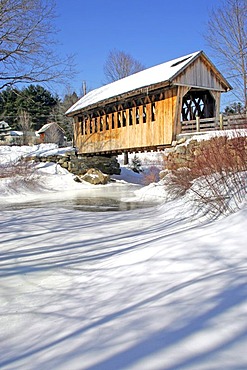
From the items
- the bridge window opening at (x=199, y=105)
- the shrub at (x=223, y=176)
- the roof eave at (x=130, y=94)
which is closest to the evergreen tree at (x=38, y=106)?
the roof eave at (x=130, y=94)

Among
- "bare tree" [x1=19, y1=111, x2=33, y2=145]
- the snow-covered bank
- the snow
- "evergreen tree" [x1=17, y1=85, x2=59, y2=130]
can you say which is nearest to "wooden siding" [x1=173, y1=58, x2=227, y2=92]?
the snow

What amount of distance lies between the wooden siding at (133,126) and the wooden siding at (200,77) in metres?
0.68

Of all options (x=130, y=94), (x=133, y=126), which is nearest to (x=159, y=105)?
(x=130, y=94)

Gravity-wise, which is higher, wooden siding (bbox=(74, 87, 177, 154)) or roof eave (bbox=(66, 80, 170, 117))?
roof eave (bbox=(66, 80, 170, 117))

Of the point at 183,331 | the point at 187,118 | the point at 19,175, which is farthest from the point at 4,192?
the point at 183,331

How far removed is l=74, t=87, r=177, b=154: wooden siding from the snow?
10.5 m

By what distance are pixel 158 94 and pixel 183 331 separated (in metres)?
15.3

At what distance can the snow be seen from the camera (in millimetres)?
2045

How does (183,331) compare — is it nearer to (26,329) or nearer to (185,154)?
(26,329)

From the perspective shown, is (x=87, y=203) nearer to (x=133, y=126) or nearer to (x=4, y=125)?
(x=133, y=126)

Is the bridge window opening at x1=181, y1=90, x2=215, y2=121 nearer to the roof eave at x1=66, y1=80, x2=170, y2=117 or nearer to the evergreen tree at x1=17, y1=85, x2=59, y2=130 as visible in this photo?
the roof eave at x1=66, y1=80, x2=170, y2=117

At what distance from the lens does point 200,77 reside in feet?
52.5

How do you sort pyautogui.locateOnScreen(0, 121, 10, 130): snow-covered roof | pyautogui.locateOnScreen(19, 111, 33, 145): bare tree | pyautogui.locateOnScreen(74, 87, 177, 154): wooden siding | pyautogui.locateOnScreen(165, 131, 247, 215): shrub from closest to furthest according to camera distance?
pyautogui.locateOnScreen(165, 131, 247, 215): shrub < pyautogui.locateOnScreen(74, 87, 177, 154): wooden siding < pyautogui.locateOnScreen(19, 111, 33, 145): bare tree < pyautogui.locateOnScreen(0, 121, 10, 130): snow-covered roof

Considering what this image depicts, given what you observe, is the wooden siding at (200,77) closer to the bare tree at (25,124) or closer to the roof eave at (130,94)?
the roof eave at (130,94)
